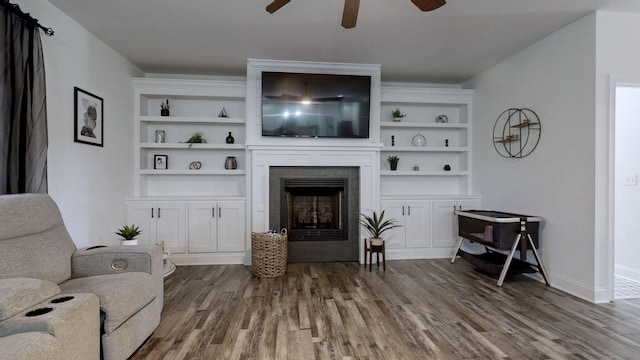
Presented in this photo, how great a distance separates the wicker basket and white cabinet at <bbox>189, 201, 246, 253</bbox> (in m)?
0.51

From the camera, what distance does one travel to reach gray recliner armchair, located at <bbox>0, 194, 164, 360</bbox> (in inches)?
49.5

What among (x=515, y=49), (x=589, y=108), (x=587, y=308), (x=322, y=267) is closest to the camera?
(x=587, y=308)

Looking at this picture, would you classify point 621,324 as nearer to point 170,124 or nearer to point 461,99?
point 461,99

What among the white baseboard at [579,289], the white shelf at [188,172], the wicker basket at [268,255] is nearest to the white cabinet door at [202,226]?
Result: the white shelf at [188,172]

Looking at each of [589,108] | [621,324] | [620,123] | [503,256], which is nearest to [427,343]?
[621,324]

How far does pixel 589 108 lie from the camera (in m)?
2.76

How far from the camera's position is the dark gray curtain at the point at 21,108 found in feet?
6.78

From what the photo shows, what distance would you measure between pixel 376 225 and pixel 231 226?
1.88 meters

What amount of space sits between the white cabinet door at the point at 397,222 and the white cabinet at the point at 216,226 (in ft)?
6.37

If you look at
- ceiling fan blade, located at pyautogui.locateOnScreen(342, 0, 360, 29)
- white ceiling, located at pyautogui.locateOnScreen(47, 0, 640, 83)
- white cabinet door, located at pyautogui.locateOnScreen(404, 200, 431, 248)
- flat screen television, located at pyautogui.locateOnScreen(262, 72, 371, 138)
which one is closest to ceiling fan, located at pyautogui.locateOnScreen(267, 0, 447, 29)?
ceiling fan blade, located at pyautogui.locateOnScreen(342, 0, 360, 29)

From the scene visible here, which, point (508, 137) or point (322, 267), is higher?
point (508, 137)

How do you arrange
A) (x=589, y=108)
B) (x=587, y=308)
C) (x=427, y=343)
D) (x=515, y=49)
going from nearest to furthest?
(x=427, y=343), (x=587, y=308), (x=589, y=108), (x=515, y=49)

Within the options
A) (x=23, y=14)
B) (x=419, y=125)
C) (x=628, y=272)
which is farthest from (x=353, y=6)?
(x=628, y=272)

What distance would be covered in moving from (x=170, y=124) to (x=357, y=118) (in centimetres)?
265
